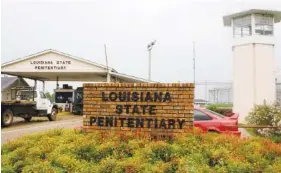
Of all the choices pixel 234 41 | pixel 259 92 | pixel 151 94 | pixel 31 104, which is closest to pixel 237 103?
pixel 259 92

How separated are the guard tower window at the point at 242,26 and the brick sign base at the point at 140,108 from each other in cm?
1715

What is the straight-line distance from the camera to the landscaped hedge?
5.71 metres

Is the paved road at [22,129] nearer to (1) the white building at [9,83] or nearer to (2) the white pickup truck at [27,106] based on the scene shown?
(2) the white pickup truck at [27,106]

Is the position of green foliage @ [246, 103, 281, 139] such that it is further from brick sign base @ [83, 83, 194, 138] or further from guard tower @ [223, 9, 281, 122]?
brick sign base @ [83, 83, 194, 138]

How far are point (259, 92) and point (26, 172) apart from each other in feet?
63.2

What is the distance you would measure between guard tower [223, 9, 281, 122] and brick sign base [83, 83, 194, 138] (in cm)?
1606

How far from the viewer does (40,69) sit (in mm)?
26828

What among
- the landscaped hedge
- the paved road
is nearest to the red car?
the landscaped hedge

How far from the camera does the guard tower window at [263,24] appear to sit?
2317 centimetres

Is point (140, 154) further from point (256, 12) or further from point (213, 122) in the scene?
point (256, 12)

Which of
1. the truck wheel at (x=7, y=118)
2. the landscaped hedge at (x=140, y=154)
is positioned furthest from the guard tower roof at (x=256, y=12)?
the landscaped hedge at (x=140, y=154)

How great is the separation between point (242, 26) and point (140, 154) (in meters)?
19.3

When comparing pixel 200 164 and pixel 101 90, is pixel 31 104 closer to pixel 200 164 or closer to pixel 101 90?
pixel 101 90

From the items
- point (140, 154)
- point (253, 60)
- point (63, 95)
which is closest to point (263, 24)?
point (253, 60)
